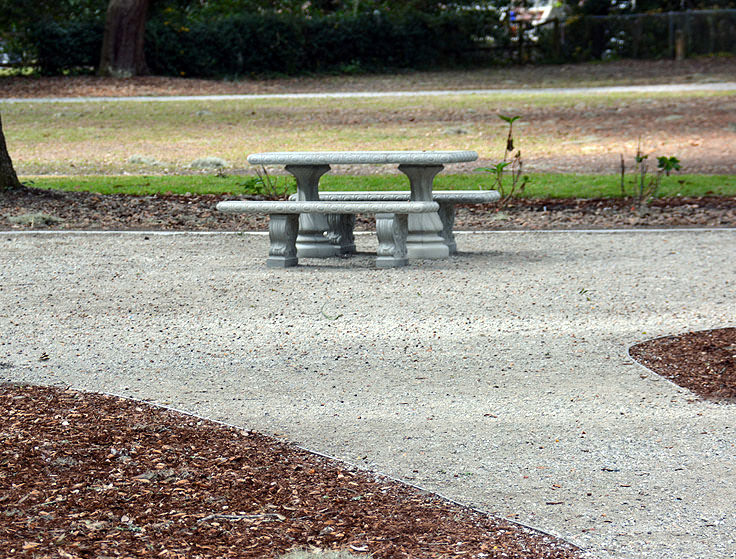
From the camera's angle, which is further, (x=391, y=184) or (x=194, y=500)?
(x=391, y=184)

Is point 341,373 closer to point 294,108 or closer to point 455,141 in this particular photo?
point 455,141

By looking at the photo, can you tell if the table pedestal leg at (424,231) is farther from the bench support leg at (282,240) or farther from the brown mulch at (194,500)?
the brown mulch at (194,500)

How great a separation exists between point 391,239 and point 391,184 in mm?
5255

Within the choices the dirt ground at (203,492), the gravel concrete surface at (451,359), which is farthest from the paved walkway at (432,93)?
the dirt ground at (203,492)

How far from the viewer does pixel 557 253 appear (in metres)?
8.67

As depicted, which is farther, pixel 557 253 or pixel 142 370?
pixel 557 253

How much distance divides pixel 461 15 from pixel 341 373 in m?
29.0

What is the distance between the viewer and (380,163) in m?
7.80

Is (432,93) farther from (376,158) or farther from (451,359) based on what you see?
(451,359)

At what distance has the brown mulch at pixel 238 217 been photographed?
10.3m

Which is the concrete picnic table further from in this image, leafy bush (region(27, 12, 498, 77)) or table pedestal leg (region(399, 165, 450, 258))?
leafy bush (region(27, 12, 498, 77))

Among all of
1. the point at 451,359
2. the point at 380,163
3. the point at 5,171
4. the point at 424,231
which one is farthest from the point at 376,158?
the point at 5,171

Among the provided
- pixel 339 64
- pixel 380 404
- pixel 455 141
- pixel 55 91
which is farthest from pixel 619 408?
pixel 339 64

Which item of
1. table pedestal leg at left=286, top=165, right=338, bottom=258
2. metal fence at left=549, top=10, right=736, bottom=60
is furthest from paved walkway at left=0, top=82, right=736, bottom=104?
table pedestal leg at left=286, top=165, right=338, bottom=258
